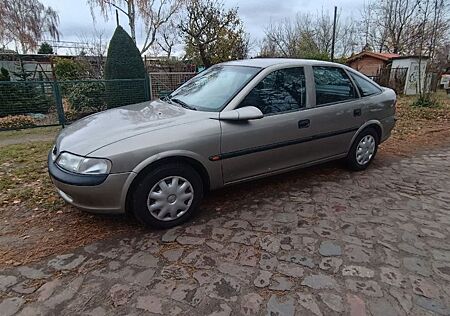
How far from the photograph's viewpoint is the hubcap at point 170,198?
108 inches

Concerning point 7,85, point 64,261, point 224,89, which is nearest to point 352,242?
point 224,89

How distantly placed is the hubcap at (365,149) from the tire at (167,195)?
95.5 inches

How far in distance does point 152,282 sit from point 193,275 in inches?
11.5

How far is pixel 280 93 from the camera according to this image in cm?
342

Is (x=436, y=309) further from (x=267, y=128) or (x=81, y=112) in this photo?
(x=81, y=112)

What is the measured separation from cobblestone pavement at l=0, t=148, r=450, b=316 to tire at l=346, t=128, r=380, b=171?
94 cm

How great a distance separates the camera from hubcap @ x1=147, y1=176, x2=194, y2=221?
274 centimetres

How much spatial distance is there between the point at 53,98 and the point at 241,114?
6.50m

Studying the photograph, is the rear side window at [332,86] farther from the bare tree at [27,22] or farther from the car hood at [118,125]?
the bare tree at [27,22]

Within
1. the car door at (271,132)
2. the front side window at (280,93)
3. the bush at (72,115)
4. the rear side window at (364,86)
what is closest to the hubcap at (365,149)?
the rear side window at (364,86)

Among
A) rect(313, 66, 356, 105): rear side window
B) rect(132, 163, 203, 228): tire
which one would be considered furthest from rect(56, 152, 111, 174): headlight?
rect(313, 66, 356, 105): rear side window

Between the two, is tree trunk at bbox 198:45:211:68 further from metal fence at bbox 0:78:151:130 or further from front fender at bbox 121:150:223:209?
front fender at bbox 121:150:223:209

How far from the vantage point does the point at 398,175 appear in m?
4.22

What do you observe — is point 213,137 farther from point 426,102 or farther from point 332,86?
point 426,102
